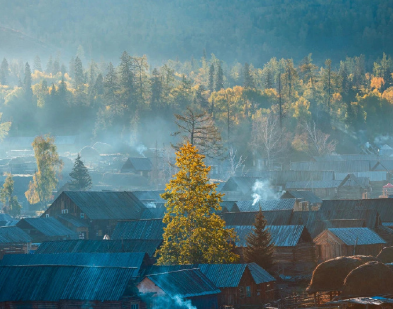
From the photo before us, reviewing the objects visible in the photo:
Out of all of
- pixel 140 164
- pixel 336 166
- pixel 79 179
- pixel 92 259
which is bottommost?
pixel 92 259

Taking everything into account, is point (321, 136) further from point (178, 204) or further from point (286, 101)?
point (178, 204)

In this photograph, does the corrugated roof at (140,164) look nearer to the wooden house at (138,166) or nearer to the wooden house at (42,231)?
the wooden house at (138,166)

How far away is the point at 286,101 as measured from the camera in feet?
560

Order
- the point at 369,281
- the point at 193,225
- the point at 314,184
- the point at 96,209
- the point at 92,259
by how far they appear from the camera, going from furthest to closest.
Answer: the point at 314,184, the point at 96,209, the point at 193,225, the point at 92,259, the point at 369,281

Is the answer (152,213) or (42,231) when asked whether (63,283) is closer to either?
(42,231)

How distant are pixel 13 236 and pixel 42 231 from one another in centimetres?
563

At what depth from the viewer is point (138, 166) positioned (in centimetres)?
13062

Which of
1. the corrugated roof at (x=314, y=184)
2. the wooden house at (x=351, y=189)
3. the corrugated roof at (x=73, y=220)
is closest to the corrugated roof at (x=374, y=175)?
the wooden house at (x=351, y=189)

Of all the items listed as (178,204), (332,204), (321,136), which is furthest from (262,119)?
(178,204)

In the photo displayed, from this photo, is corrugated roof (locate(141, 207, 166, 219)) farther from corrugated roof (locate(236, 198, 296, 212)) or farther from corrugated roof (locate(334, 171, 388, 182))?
corrugated roof (locate(334, 171, 388, 182))

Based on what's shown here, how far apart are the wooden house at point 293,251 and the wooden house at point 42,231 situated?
21.6 metres

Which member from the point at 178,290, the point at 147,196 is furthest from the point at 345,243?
the point at 147,196

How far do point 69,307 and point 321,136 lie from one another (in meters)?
114

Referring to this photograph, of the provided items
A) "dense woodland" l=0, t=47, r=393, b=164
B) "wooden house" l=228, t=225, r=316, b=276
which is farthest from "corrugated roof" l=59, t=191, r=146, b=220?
"dense woodland" l=0, t=47, r=393, b=164
